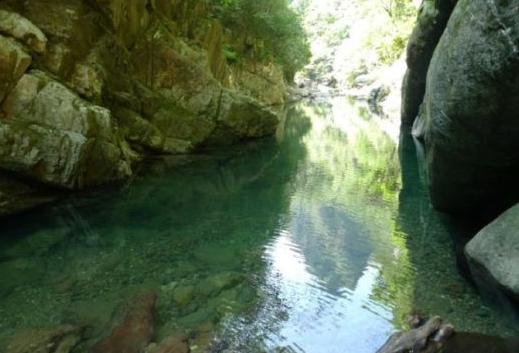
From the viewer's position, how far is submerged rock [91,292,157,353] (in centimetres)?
608

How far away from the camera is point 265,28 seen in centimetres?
3462

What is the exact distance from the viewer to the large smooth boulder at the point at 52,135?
35.8ft

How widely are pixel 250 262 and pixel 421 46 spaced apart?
45.9 feet

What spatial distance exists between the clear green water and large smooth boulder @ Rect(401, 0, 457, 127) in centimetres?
555

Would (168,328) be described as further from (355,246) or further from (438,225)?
(438,225)

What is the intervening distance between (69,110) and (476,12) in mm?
10082

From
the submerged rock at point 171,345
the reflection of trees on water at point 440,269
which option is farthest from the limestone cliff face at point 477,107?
the submerged rock at point 171,345

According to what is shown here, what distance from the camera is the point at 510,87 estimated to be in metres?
6.11

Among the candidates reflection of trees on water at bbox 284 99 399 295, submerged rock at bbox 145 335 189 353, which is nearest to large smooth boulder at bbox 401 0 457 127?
reflection of trees on water at bbox 284 99 399 295

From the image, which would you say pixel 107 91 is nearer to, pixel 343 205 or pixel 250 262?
pixel 343 205

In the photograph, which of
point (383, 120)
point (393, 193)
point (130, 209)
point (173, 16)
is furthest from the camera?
point (383, 120)

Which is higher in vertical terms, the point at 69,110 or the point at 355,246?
the point at 69,110

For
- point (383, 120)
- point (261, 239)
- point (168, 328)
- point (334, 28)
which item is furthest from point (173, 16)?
point (334, 28)

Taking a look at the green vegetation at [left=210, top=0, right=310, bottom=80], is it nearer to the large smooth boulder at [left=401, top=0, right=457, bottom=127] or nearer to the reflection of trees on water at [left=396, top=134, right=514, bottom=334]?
the large smooth boulder at [left=401, top=0, right=457, bottom=127]
